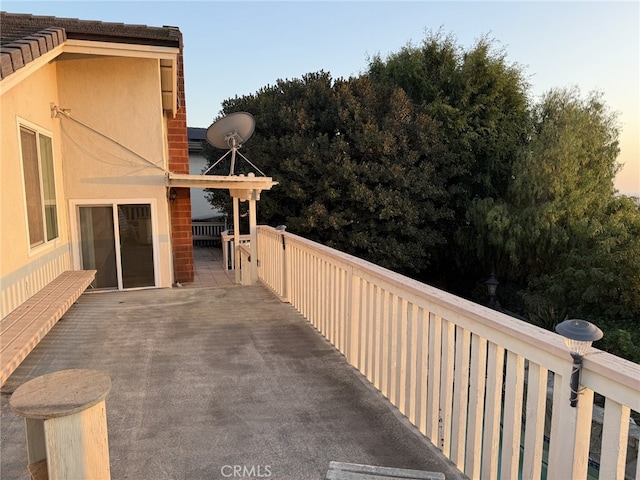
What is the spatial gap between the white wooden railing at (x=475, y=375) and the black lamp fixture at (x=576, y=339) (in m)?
0.02

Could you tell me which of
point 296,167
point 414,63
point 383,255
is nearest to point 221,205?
point 296,167

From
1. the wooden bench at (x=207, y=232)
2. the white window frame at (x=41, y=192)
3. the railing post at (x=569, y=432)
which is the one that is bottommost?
the wooden bench at (x=207, y=232)

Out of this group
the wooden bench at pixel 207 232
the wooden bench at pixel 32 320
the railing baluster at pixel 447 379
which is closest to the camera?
the railing baluster at pixel 447 379

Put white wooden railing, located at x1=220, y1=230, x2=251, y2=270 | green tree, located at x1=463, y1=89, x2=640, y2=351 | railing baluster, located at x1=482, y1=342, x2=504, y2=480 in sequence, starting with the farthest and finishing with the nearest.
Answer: white wooden railing, located at x1=220, y1=230, x2=251, y2=270 < green tree, located at x1=463, y1=89, x2=640, y2=351 < railing baluster, located at x1=482, y1=342, x2=504, y2=480

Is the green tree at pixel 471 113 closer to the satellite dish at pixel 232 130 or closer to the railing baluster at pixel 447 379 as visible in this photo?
the satellite dish at pixel 232 130

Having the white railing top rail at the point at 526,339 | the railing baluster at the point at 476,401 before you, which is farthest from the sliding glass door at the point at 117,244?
the railing baluster at the point at 476,401

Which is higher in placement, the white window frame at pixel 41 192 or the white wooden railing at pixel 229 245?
the white window frame at pixel 41 192

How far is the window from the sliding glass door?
32.8 inches

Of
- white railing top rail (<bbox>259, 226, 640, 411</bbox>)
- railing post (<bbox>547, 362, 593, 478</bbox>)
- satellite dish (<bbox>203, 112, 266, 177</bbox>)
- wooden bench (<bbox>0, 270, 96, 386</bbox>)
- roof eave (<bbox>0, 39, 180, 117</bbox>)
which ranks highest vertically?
roof eave (<bbox>0, 39, 180, 117</bbox>)

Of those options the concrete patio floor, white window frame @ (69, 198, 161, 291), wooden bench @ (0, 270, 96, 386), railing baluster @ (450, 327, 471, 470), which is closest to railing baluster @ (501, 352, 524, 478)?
railing baluster @ (450, 327, 471, 470)

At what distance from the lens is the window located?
5266 millimetres

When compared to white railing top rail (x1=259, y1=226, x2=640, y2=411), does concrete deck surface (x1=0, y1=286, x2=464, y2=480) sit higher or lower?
lower

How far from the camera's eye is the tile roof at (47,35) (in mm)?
4023

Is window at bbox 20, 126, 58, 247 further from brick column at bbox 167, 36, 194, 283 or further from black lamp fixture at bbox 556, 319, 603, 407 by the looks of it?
black lamp fixture at bbox 556, 319, 603, 407
